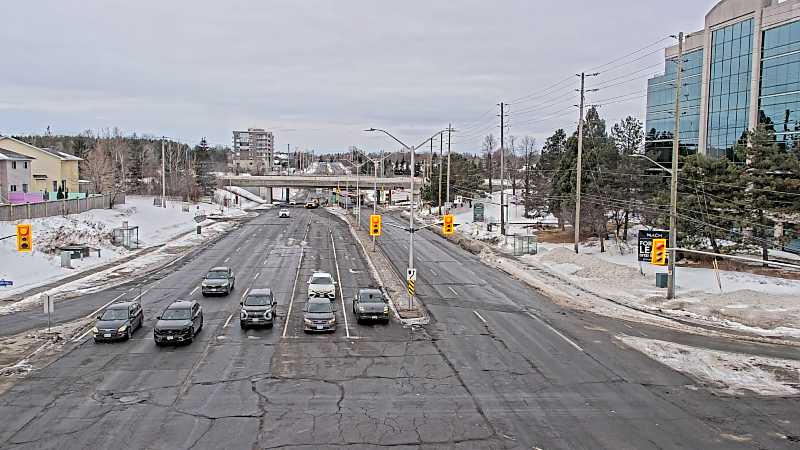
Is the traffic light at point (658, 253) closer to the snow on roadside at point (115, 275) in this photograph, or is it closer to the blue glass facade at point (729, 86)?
the blue glass facade at point (729, 86)

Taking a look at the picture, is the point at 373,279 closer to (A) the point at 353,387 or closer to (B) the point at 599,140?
(A) the point at 353,387

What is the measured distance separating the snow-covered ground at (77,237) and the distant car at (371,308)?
2097 cm

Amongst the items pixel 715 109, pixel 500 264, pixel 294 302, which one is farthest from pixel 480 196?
pixel 294 302

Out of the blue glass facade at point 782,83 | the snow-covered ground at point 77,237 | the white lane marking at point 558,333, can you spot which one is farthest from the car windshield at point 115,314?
the blue glass facade at point 782,83

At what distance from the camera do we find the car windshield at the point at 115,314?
93.1ft

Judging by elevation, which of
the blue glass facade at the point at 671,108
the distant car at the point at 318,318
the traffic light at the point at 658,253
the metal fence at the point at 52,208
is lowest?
the distant car at the point at 318,318

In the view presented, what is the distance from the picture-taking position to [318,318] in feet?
97.6

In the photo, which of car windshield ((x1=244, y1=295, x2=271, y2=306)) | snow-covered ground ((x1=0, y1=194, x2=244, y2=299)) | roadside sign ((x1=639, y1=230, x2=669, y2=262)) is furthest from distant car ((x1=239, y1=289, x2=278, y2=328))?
roadside sign ((x1=639, y1=230, x2=669, y2=262))

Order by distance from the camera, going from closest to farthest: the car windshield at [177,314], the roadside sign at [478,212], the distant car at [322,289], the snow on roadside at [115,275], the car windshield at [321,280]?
the car windshield at [177,314] < the snow on roadside at [115,275] < the distant car at [322,289] < the car windshield at [321,280] < the roadside sign at [478,212]

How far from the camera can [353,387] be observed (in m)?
21.9

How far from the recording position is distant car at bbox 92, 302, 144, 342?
90.2 ft

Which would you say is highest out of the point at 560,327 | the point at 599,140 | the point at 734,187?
the point at 599,140

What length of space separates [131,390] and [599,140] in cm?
5953

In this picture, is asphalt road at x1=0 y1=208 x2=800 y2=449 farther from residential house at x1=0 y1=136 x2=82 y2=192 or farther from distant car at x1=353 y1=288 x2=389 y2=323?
residential house at x1=0 y1=136 x2=82 y2=192
